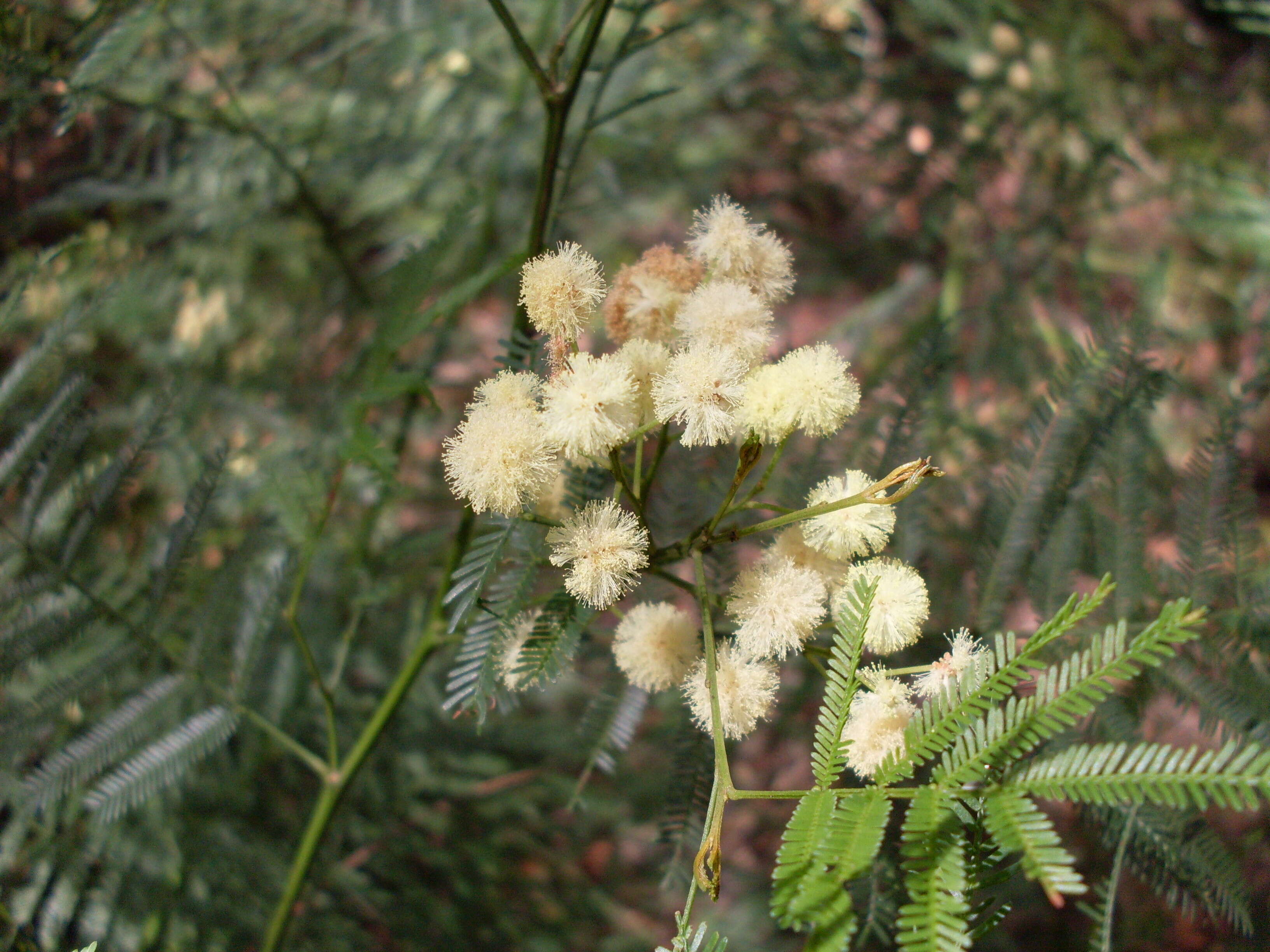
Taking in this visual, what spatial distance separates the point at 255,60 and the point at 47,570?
128cm

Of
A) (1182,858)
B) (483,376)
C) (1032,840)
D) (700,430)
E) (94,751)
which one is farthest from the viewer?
(483,376)

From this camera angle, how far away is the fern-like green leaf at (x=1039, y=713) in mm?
497

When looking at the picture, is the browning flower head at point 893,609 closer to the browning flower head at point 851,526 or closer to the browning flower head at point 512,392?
the browning flower head at point 851,526

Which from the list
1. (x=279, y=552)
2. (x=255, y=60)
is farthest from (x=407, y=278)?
(x=255, y=60)

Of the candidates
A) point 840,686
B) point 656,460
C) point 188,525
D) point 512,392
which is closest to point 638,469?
point 656,460

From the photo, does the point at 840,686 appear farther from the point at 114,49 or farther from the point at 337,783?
the point at 114,49

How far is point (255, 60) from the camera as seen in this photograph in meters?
1.67

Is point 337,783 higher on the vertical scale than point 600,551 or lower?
lower

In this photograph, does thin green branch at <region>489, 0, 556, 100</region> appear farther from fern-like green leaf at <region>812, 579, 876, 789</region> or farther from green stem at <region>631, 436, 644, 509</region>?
fern-like green leaf at <region>812, 579, 876, 789</region>

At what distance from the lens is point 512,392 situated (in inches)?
22.6

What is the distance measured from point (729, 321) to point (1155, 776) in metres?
0.40

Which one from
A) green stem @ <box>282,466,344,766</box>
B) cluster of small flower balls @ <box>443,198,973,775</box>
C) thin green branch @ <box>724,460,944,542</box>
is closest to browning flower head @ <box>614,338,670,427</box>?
cluster of small flower balls @ <box>443,198,973,775</box>

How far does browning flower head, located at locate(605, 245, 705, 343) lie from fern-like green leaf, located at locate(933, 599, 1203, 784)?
0.38 metres

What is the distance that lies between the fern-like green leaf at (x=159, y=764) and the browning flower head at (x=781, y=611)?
641 millimetres
